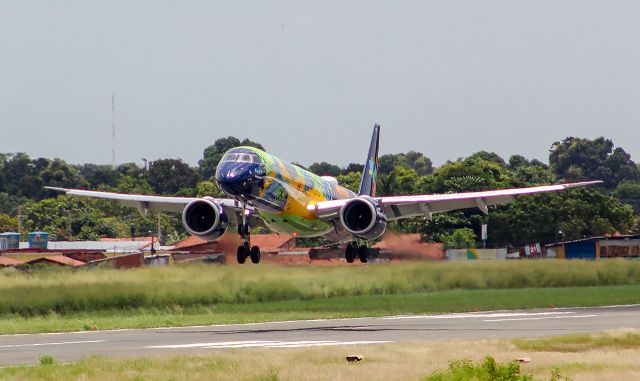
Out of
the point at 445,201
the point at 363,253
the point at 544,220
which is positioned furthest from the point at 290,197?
the point at 544,220

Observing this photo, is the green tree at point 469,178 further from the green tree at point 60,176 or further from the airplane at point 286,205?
the airplane at point 286,205

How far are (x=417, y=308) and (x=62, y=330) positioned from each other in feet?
61.5

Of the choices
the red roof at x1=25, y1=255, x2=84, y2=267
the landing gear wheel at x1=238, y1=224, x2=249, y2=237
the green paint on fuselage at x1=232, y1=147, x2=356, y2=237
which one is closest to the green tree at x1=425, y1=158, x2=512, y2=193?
the red roof at x1=25, y1=255, x2=84, y2=267

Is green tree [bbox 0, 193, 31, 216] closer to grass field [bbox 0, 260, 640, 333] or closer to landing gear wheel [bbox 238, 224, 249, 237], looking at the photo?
grass field [bbox 0, 260, 640, 333]

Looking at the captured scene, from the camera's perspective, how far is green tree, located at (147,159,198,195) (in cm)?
17250

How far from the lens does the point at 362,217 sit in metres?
51.4

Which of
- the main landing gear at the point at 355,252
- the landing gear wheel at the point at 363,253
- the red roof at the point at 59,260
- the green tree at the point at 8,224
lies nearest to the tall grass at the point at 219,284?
the main landing gear at the point at 355,252

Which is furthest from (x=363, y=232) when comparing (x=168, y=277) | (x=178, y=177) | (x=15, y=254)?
(x=178, y=177)

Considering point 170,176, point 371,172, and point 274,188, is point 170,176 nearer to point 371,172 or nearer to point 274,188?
point 371,172

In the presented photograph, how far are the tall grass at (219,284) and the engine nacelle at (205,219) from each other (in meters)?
6.91

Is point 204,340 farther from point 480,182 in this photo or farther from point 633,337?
point 480,182

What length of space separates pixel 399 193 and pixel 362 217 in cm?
6754

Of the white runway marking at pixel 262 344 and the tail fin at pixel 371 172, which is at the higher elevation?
the tail fin at pixel 371 172

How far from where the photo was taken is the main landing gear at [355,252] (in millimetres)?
56156
